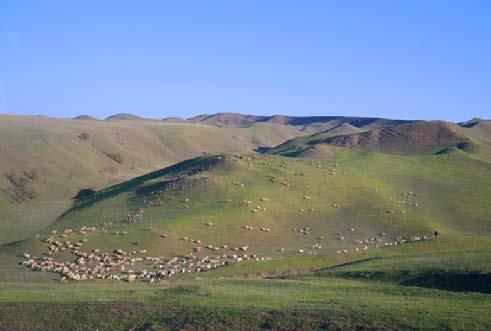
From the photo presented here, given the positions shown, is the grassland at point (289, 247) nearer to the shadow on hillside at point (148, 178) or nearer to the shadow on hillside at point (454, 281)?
the shadow on hillside at point (454, 281)

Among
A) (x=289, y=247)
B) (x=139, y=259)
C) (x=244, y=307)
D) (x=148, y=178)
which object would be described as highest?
(x=148, y=178)

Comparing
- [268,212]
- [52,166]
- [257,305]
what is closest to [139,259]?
[268,212]

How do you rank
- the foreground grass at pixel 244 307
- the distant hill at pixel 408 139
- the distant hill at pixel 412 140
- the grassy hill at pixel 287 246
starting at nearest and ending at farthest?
the foreground grass at pixel 244 307, the grassy hill at pixel 287 246, the distant hill at pixel 412 140, the distant hill at pixel 408 139

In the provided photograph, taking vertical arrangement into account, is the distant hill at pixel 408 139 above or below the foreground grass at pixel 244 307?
above

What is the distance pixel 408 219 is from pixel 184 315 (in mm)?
50269

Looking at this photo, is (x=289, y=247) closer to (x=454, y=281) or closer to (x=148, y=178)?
(x=454, y=281)

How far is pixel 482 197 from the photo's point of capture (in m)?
85.4

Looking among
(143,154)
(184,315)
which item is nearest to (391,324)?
(184,315)

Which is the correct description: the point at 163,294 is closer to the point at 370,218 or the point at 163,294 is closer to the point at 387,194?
the point at 370,218

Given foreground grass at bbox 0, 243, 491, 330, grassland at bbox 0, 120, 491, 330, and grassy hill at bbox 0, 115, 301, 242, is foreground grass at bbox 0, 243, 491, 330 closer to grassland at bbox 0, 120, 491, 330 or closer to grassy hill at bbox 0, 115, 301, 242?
grassland at bbox 0, 120, 491, 330

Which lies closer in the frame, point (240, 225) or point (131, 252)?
point (131, 252)

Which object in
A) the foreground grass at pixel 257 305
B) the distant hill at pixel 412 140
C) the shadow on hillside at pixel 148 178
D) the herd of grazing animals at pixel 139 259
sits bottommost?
the herd of grazing animals at pixel 139 259

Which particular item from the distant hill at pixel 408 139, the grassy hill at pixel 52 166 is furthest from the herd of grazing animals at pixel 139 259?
the distant hill at pixel 408 139

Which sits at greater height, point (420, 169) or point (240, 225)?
point (420, 169)
